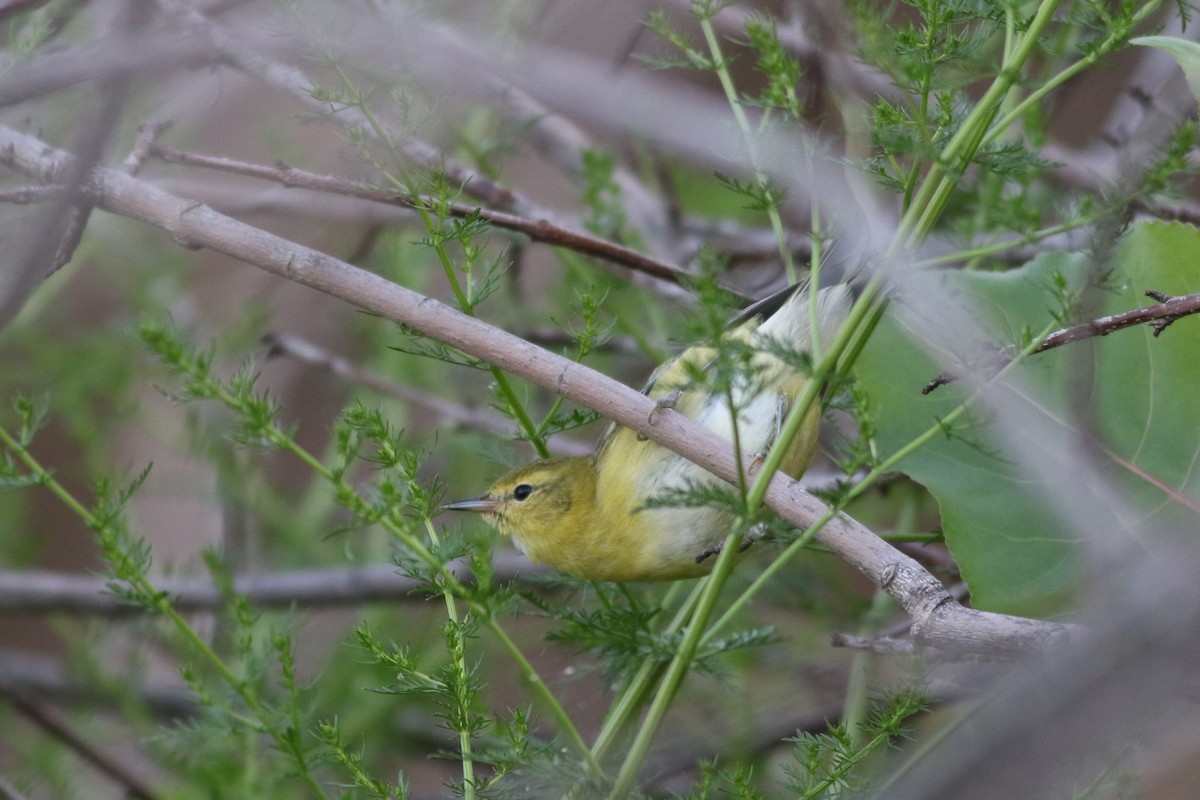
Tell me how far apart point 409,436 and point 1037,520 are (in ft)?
5.65

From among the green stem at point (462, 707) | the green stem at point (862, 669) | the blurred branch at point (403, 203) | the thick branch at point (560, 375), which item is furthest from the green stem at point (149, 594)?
the green stem at point (862, 669)

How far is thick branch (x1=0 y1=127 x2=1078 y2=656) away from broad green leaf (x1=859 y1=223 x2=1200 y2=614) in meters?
0.39

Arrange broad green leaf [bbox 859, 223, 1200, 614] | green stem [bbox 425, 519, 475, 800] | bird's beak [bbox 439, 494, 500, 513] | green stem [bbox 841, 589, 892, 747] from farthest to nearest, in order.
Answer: bird's beak [bbox 439, 494, 500, 513]
green stem [bbox 841, 589, 892, 747]
broad green leaf [bbox 859, 223, 1200, 614]
green stem [bbox 425, 519, 475, 800]

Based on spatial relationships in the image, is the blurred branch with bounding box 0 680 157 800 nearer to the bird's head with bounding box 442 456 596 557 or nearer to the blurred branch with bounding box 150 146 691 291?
the bird's head with bounding box 442 456 596 557

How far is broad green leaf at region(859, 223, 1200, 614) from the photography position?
1.57 m

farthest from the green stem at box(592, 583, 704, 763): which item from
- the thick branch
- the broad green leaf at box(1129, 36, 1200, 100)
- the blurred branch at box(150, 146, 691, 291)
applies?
the broad green leaf at box(1129, 36, 1200, 100)

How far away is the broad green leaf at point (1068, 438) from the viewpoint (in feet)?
5.16

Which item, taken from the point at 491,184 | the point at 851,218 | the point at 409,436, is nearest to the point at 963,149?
the point at 851,218

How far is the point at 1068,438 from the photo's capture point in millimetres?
1490

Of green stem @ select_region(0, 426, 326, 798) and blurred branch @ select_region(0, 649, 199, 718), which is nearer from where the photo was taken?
green stem @ select_region(0, 426, 326, 798)

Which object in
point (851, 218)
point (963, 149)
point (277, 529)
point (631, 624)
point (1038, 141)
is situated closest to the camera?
point (963, 149)

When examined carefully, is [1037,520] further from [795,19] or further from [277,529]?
[277,529]

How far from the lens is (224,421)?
113 inches

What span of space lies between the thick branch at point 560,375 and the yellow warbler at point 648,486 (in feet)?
1.36
